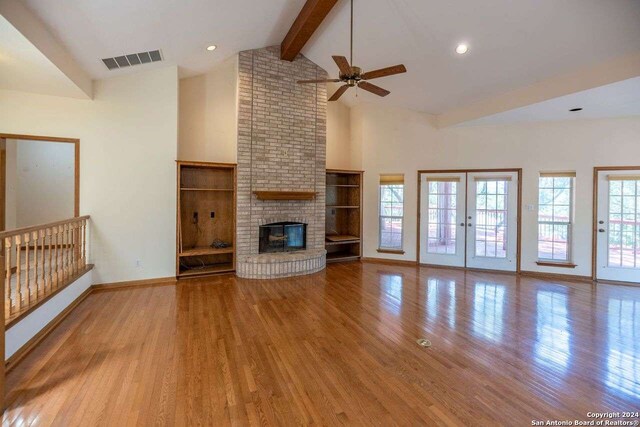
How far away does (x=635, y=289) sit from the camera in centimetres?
487

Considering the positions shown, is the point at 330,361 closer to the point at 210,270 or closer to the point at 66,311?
the point at 66,311

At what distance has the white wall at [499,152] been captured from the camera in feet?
17.2

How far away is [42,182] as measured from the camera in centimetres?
622

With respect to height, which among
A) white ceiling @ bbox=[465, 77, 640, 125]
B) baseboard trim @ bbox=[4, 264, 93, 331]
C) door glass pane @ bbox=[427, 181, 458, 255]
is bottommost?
baseboard trim @ bbox=[4, 264, 93, 331]

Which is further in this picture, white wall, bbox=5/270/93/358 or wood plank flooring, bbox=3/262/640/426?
A: white wall, bbox=5/270/93/358

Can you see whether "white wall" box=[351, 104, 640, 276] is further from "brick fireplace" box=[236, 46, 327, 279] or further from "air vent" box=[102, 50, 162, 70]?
"air vent" box=[102, 50, 162, 70]

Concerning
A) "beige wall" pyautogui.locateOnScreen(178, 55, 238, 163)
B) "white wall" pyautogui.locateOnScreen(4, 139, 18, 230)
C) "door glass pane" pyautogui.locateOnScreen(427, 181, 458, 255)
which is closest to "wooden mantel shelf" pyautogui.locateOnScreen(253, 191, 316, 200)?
"beige wall" pyautogui.locateOnScreen(178, 55, 238, 163)

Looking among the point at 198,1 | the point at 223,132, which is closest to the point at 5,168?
the point at 223,132

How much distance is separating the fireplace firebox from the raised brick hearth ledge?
0.29 m

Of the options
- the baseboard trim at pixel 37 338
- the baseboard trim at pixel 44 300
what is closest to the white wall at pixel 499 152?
the baseboard trim at pixel 44 300

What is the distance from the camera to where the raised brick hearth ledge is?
17.2ft

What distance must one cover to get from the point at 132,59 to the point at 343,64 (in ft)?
10.0

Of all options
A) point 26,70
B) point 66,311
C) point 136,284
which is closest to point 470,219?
point 136,284

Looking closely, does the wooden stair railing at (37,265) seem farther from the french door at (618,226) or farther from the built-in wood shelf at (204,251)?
the french door at (618,226)
